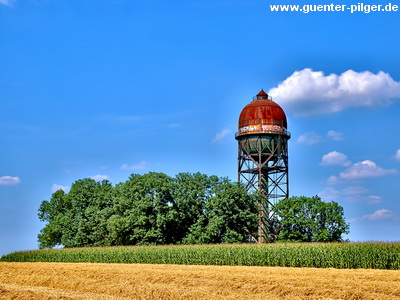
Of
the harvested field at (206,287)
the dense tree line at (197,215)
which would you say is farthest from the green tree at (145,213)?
the harvested field at (206,287)

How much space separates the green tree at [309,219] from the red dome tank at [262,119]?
8.20 meters

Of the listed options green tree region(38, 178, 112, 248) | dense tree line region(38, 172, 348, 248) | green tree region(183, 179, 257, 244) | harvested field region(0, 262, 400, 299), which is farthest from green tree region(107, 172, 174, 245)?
harvested field region(0, 262, 400, 299)

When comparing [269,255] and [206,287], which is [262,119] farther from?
[206,287]

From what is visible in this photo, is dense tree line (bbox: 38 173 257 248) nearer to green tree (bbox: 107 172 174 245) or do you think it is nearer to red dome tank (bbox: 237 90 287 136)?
green tree (bbox: 107 172 174 245)

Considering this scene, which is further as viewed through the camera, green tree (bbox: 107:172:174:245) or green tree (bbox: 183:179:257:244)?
green tree (bbox: 107:172:174:245)

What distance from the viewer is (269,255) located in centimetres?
3797

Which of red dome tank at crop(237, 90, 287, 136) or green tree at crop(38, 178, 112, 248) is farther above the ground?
red dome tank at crop(237, 90, 287, 136)

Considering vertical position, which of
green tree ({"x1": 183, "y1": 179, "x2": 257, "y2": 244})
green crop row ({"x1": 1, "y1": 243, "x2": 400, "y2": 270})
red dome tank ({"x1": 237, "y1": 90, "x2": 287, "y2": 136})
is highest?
red dome tank ({"x1": 237, "y1": 90, "x2": 287, "y2": 136})

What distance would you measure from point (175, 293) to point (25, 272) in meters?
15.6

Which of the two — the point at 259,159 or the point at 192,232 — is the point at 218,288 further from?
the point at 259,159

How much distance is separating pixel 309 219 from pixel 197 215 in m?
12.3

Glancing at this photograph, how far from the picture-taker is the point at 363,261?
3431 centimetres

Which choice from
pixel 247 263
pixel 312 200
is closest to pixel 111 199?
pixel 312 200

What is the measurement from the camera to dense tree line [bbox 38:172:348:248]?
52.4m
